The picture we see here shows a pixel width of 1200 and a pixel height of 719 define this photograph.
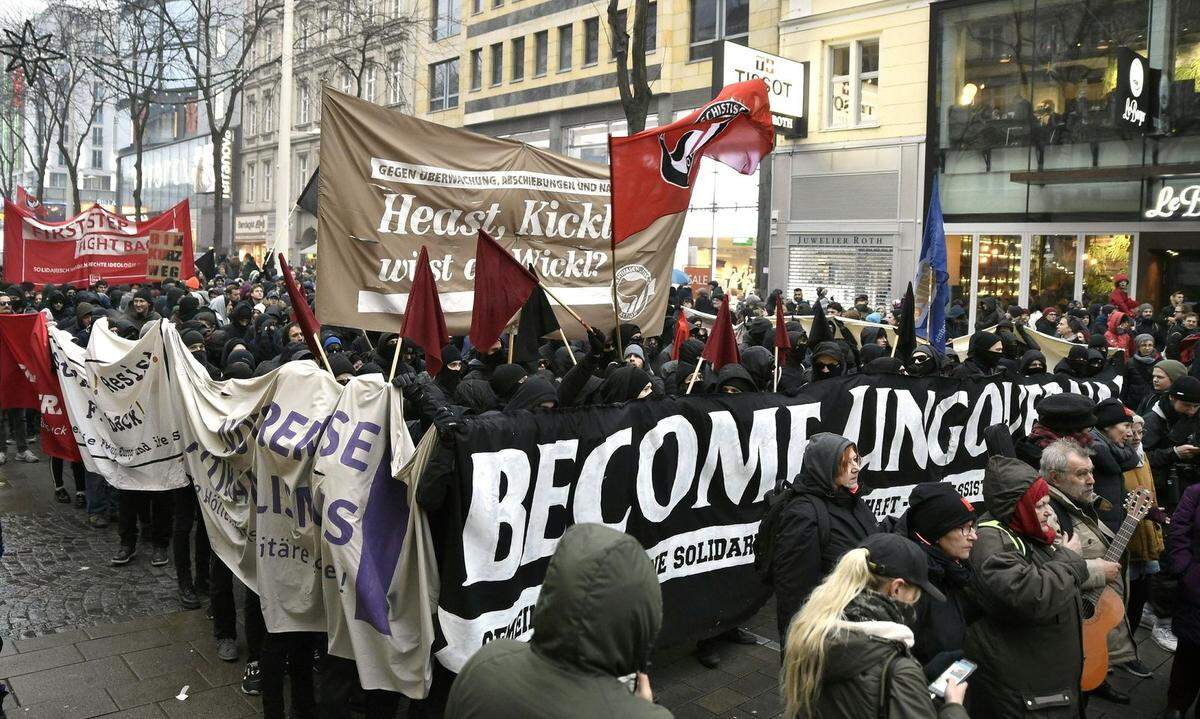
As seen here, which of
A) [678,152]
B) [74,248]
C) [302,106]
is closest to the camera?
[678,152]

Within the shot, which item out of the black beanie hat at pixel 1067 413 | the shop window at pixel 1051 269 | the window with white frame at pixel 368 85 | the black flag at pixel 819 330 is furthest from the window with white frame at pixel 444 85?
the black beanie hat at pixel 1067 413

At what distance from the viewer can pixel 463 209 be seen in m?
6.70

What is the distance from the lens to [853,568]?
3.26 metres

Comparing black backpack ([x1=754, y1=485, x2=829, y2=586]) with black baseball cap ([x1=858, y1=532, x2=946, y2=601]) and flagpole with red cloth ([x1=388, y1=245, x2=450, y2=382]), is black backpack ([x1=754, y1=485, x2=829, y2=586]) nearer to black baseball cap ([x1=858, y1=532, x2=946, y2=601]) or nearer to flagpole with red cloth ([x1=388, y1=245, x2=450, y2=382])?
black baseball cap ([x1=858, y1=532, x2=946, y2=601])

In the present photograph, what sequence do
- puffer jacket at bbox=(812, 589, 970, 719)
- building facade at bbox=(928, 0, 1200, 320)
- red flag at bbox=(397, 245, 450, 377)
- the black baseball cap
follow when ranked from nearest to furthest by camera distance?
puffer jacket at bbox=(812, 589, 970, 719), the black baseball cap, red flag at bbox=(397, 245, 450, 377), building facade at bbox=(928, 0, 1200, 320)

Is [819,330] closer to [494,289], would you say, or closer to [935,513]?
[494,289]

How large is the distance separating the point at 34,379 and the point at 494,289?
20.8 feet

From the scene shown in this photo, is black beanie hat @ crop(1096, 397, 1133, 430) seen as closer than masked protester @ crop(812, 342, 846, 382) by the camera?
Yes

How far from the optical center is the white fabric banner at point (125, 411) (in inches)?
278

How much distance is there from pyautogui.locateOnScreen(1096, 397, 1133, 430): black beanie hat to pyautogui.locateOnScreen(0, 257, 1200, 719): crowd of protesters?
0.7 inches

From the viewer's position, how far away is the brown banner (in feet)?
19.2

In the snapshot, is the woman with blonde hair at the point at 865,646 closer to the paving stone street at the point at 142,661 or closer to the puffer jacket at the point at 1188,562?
the paving stone street at the point at 142,661

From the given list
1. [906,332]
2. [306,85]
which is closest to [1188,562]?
[906,332]

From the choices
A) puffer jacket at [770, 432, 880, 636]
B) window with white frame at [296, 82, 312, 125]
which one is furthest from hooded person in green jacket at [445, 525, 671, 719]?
window with white frame at [296, 82, 312, 125]
